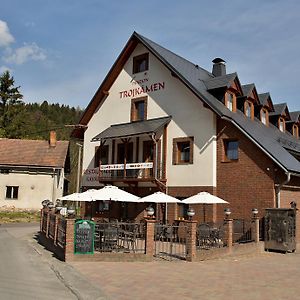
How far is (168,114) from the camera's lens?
2239 cm

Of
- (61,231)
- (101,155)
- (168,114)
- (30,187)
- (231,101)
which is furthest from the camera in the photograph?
(30,187)

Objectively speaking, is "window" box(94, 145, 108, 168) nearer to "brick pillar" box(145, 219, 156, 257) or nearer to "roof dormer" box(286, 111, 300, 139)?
"brick pillar" box(145, 219, 156, 257)

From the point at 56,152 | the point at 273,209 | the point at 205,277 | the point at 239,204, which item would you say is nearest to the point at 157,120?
the point at 239,204

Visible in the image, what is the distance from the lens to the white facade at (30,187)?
3684 centimetres

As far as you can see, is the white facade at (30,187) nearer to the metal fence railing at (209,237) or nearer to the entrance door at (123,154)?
the entrance door at (123,154)

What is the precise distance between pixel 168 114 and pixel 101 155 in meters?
5.83

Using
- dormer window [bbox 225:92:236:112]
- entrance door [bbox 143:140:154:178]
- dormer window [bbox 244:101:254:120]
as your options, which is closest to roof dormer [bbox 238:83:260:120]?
dormer window [bbox 244:101:254:120]

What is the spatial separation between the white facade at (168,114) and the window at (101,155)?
0.35m

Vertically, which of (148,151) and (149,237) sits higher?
(148,151)

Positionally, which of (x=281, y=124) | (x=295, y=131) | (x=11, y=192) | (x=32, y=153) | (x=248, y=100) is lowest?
(x=11, y=192)

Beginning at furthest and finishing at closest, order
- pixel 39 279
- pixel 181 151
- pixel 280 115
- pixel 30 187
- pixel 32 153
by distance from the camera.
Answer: pixel 32 153 < pixel 30 187 < pixel 280 115 < pixel 181 151 < pixel 39 279

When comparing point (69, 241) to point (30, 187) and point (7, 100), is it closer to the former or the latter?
point (30, 187)

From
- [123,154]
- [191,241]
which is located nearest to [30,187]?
[123,154]

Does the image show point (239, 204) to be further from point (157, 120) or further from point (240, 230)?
point (157, 120)
